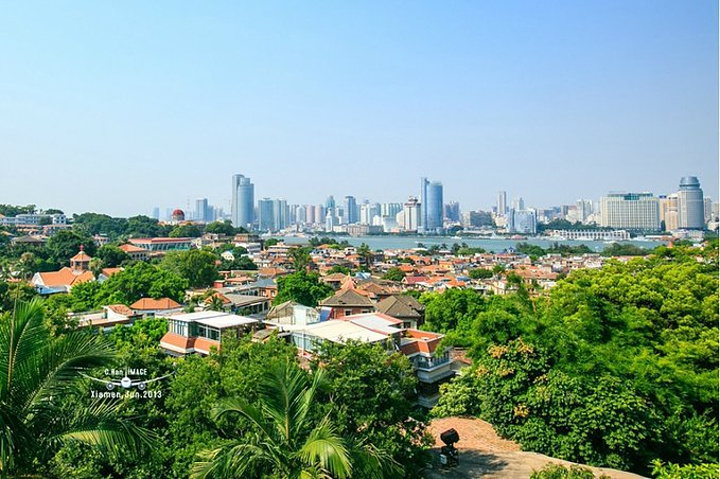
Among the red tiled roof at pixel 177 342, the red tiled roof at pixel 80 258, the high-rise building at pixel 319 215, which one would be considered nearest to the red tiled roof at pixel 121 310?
the red tiled roof at pixel 177 342

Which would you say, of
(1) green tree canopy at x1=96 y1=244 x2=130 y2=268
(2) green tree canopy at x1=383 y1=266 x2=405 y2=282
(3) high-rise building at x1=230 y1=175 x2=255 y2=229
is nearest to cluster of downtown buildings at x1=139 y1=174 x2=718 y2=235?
(3) high-rise building at x1=230 y1=175 x2=255 y2=229

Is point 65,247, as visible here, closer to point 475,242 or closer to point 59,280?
point 59,280

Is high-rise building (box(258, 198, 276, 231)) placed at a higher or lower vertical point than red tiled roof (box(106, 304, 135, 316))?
higher

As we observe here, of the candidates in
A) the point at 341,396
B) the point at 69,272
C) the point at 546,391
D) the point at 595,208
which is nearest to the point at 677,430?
the point at 546,391

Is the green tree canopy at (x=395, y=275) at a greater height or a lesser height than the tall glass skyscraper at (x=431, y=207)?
lesser

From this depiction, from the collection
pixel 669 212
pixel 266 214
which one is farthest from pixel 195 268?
pixel 266 214

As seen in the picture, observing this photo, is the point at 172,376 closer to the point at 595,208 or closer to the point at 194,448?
the point at 194,448

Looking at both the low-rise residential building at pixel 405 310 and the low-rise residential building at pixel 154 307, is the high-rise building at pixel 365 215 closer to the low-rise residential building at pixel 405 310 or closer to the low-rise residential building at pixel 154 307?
the low-rise residential building at pixel 154 307

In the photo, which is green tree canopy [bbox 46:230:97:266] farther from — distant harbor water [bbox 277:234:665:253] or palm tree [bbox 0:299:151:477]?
distant harbor water [bbox 277:234:665:253]
